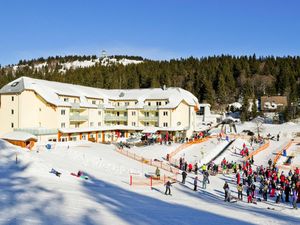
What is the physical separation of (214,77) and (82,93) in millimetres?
56078

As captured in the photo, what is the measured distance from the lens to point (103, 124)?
51.5m

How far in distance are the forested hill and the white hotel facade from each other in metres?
35.4

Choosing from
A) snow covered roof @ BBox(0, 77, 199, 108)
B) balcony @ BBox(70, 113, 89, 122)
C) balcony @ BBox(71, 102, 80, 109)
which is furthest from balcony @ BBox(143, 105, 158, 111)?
balcony @ BBox(71, 102, 80, 109)

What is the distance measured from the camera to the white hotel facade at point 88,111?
40938 millimetres

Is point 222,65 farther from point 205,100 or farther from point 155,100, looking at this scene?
point 155,100

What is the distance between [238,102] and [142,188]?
246 ft

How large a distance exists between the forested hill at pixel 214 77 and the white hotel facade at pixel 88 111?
1393 inches

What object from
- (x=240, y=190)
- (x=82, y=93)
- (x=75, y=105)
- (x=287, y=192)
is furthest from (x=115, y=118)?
(x=287, y=192)

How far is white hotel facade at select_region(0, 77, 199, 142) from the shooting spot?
40938 mm

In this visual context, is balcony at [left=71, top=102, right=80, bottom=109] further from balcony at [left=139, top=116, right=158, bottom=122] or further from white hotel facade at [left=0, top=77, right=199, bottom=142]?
balcony at [left=139, top=116, right=158, bottom=122]

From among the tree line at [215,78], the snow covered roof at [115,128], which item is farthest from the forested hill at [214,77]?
the snow covered roof at [115,128]

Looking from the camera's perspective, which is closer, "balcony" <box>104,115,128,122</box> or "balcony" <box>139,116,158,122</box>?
"balcony" <box>139,116,158,122</box>

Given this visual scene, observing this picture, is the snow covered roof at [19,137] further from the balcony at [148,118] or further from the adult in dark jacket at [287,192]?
the adult in dark jacket at [287,192]

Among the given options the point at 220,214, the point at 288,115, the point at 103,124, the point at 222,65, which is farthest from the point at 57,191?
the point at 222,65
